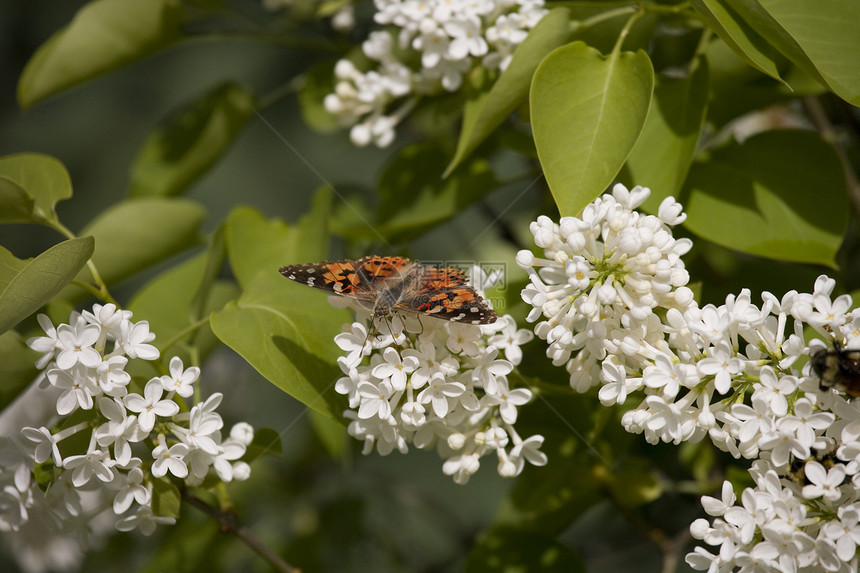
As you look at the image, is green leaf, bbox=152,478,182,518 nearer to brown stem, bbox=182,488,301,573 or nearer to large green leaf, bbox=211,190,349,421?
brown stem, bbox=182,488,301,573

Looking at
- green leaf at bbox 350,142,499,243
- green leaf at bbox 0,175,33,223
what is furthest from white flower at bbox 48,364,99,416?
green leaf at bbox 350,142,499,243

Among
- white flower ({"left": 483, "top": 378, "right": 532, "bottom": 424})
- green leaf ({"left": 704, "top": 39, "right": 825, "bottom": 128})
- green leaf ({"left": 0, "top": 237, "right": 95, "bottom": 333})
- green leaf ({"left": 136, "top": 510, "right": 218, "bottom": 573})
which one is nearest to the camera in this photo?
green leaf ({"left": 0, "top": 237, "right": 95, "bottom": 333})

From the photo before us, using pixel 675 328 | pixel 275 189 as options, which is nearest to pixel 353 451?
pixel 675 328

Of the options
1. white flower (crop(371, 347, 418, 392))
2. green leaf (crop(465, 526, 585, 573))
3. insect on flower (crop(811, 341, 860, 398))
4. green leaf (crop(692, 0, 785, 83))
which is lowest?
green leaf (crop(465, 526, 585, 573))

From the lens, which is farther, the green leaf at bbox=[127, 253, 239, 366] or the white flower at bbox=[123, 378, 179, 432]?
the green leaf at bbox=[127, 253, 239, 366]

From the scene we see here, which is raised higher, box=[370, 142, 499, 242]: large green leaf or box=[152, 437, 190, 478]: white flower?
box=[370, 142, 499, 242]: large green leaf

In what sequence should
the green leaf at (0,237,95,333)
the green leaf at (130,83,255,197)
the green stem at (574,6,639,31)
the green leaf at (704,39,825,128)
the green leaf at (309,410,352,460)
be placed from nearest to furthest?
the green leaf at (0,237,95,333) → the green stem at (574,6,639,31) → the green leaf at (704,39,825,128) → the green leaf at (309,410,352,460) → the green leaf at (130,83,255,197)

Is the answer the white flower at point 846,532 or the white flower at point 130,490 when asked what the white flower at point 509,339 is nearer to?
the white flower at point 846,532
